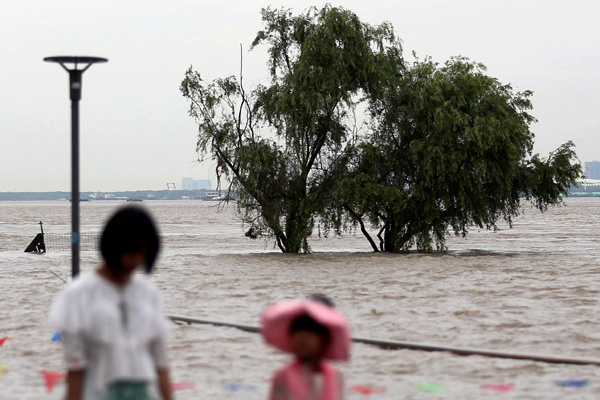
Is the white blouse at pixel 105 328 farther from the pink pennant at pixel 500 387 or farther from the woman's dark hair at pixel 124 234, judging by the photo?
the pink pennant at pixel 500 387

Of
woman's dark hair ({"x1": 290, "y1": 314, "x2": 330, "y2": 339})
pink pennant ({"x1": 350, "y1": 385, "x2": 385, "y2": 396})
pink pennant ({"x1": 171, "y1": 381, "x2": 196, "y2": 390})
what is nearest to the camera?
woman's dark hair ({"x1": 290, "y1": 314, "x2": 330, "y2": 339})

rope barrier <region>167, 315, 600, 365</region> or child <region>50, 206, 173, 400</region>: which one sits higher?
child <region>50, 206, 173, 400</region>

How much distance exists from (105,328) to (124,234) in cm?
38

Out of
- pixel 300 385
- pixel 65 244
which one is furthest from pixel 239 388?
pixel 65 244

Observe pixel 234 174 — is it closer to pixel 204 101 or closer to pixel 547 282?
pixel 204 101

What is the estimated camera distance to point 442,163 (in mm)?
34156

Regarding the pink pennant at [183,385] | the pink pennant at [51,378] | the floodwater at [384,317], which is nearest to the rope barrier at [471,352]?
the floodwater at [384,317]

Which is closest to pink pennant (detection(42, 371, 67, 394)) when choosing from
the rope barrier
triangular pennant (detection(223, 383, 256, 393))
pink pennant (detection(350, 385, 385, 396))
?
triangular pennant (detection(223, 383, 256, 393))

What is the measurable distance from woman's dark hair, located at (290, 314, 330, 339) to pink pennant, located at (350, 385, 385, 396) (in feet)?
16.0

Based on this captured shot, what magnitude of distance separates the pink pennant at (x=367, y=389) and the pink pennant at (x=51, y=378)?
9.24 ft

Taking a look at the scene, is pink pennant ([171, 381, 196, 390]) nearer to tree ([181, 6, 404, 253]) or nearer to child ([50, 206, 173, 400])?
child ([50, 206, 173, 400])

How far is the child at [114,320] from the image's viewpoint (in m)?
3.91

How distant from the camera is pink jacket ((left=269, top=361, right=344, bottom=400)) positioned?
4.00 meters

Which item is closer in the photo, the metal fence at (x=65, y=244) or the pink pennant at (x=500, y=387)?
the pink pennant at (x=500, y=387)
